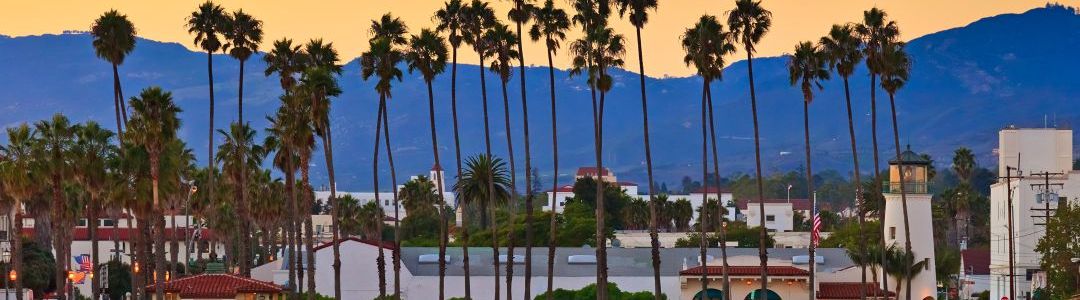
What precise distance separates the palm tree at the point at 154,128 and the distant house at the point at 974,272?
172 feet

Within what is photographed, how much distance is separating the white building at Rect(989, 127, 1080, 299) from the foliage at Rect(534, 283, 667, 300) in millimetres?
28047

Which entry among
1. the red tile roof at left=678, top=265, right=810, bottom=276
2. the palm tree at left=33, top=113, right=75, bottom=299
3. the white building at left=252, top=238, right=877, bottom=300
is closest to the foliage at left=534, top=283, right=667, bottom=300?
the red tile roof at left=678, top=265, right=810, bottom=276

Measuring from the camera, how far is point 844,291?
88.9m

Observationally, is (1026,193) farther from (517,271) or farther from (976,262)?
(976,262)

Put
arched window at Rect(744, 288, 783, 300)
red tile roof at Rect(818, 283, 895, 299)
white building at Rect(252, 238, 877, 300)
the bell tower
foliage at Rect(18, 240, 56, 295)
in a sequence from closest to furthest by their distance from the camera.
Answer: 1. arched window at Rect(744, 288, 783, 300)
2. the bell tower
3. red tile roof at Rect(818, 283, 895, 299)
4. white building at Rect(252, 238, 877, 300)
5. foliage at Rect(18, 240, 56, 295)

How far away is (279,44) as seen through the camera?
86.3m

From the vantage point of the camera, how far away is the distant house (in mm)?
116931

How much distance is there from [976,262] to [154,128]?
85017 mm

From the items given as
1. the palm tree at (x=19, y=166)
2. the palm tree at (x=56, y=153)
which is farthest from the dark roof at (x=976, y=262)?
the palm tree at (x=19, y=166)

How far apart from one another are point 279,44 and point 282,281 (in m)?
15.2

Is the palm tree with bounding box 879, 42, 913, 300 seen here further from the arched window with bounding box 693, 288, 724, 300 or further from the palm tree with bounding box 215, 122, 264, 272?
the palm tree with bounding box 215, 122, 264, 272

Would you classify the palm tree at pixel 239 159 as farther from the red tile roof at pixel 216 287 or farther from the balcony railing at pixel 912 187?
the balcony railing at pixel 912 187

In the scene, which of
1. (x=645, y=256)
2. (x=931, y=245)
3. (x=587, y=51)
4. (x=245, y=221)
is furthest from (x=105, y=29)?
(x=931, y=245)

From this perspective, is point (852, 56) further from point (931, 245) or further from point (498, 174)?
point (498, 174)
